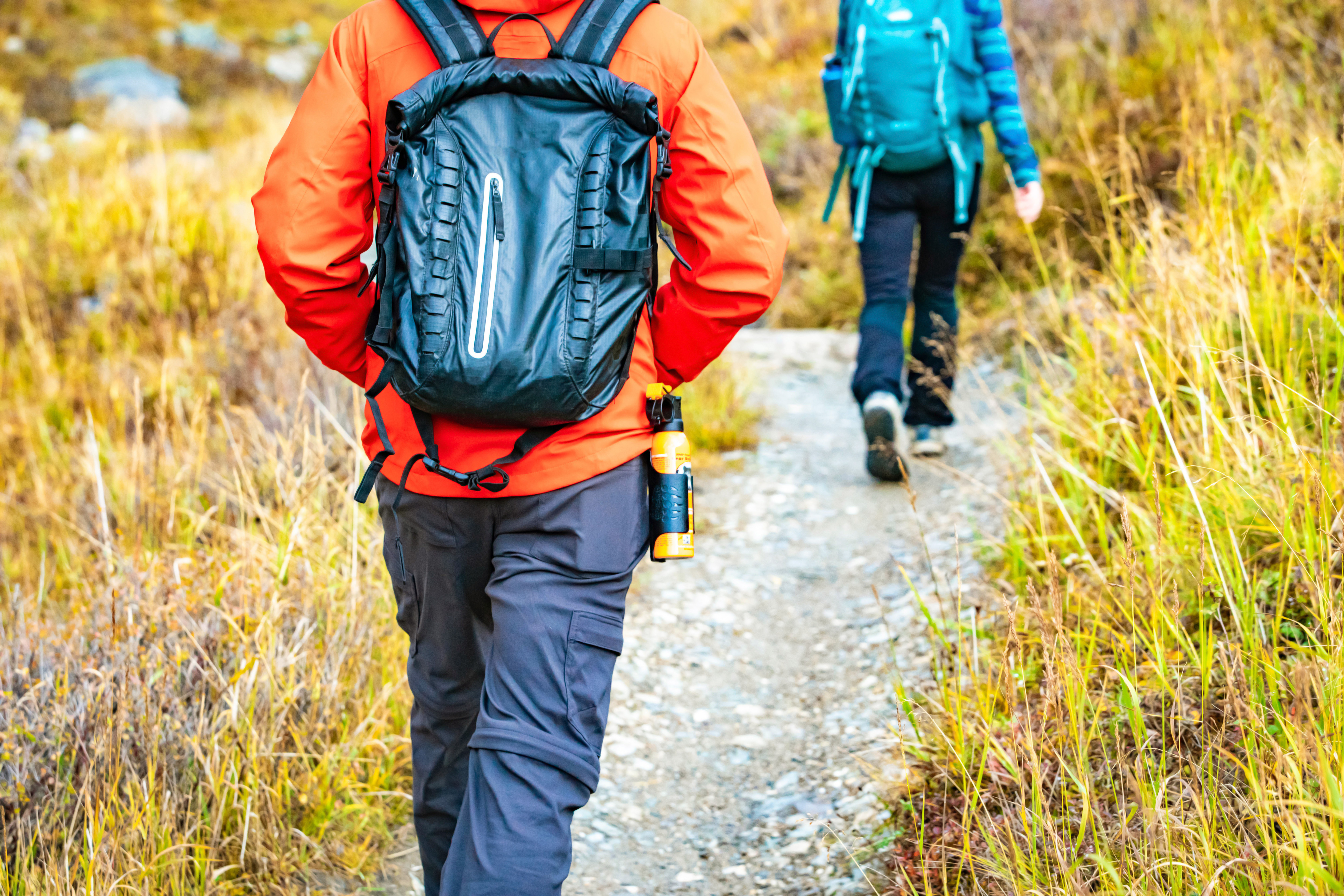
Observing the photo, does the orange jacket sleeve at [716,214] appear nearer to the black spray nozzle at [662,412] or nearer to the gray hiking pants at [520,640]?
the black spray nozzle at [662,412]

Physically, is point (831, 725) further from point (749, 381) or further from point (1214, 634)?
point (749, 381)

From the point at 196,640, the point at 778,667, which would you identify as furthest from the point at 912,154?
the point at 196,640

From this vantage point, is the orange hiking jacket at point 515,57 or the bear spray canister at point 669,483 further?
the bear spray canister at point 669,483

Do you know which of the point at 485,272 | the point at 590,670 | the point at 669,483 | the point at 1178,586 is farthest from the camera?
the point at 1178,586

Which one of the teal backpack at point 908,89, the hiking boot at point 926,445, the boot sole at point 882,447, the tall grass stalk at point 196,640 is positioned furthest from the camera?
the hiking boot at point 926,445

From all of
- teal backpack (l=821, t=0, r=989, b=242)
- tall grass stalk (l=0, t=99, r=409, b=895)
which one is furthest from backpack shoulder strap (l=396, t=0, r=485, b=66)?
teal backpack (l=821, t=0, r=989, b=242)

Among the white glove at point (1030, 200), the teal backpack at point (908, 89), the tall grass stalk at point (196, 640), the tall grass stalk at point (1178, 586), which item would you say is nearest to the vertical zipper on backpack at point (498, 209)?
the tall grass stalk at point (1178, 586)

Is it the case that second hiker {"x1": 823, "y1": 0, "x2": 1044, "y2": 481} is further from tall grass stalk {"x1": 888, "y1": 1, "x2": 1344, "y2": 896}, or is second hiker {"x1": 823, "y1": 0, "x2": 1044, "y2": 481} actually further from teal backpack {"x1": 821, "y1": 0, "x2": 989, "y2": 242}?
tall grass stalk {"x1": 888, "y1": 1, "x2": 1344, "y2": 896}

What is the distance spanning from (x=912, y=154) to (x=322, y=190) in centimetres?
282

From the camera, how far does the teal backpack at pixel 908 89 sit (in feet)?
12.8

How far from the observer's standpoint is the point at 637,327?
188 centimetres

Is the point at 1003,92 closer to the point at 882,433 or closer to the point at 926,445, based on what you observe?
the point at 882,433

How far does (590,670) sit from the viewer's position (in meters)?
1.78

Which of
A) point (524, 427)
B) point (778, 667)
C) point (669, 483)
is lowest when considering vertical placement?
point (778, 667)
